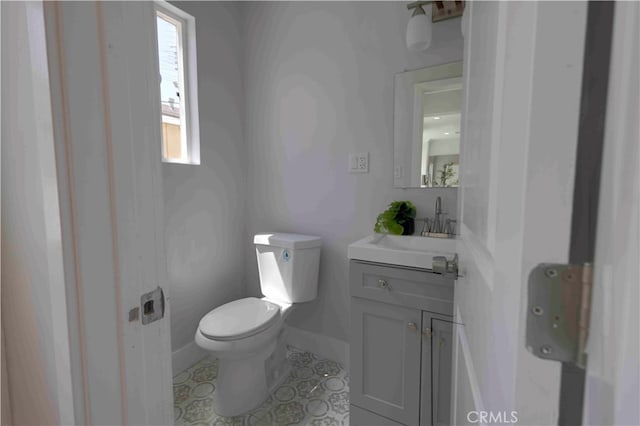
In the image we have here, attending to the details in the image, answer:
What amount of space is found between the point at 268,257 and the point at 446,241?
39.6 inches

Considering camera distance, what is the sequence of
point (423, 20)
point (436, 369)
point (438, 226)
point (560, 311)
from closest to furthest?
point (560, 311) → point (436, 369) → point (423, 20) → point (438, 226)

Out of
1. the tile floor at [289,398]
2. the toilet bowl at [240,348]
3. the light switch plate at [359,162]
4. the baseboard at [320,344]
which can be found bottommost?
the tile floor at [289,398]

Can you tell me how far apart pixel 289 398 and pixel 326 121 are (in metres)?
1.57

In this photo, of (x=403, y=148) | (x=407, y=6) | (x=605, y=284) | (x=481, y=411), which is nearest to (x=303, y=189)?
(x=403, y=148)

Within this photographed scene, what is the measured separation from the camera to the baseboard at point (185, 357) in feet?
5.57

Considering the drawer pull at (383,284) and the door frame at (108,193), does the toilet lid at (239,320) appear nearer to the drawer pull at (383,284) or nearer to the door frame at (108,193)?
the drawer pull at (383,284)

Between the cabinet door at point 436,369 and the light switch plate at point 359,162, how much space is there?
873mm

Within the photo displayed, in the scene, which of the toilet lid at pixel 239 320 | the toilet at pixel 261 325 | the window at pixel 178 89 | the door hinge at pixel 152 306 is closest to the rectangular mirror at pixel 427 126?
the toilet at pixel 261 325

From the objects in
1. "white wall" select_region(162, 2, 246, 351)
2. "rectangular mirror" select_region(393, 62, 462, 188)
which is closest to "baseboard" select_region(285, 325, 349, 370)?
"white wall" select_region(162, 2, 246, 351)

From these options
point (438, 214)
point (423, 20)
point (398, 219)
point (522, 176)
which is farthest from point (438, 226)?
point (522, 176)

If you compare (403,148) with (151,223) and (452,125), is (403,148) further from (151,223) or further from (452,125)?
(151,223)

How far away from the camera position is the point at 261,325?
1398 millimetres

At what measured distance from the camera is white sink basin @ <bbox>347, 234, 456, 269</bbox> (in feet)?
3.65

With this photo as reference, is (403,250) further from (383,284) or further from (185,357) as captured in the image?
(185,357)
